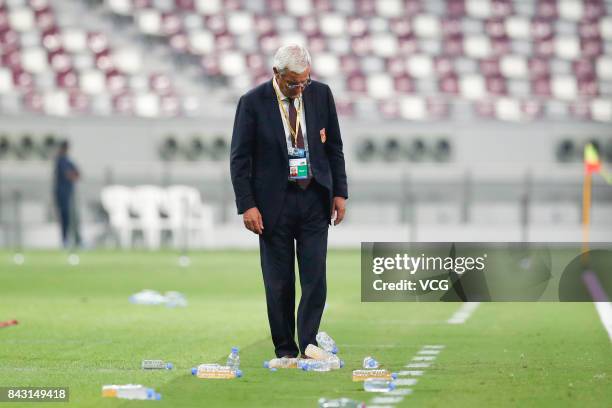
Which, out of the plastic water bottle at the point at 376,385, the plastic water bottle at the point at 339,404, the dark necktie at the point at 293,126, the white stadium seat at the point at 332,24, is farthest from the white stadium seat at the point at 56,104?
the plastic water bottle at the point at 339,404

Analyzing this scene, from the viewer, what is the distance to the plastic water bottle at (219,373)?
21.9 ft

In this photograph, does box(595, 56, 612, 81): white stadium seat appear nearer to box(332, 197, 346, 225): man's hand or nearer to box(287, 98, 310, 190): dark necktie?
box(332, 197, 346, 225): man's hand

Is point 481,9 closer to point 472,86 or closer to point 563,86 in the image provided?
point 472,86

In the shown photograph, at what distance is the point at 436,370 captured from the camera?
23.2 ft

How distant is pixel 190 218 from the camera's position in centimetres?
2619

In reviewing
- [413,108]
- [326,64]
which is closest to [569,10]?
[413,108]

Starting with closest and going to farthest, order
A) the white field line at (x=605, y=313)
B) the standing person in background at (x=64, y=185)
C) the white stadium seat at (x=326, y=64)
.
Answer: the white field line at (x=605, y=313), the standing person in background at (x=64, y=185), the white stadium seat at (x=326, y=64)

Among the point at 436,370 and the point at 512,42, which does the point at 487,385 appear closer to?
the point at 436,370

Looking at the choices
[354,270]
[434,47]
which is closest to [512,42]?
[434,47]

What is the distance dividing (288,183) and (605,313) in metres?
4.95

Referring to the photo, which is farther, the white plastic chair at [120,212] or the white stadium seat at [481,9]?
the white stadium seat at [481,9]

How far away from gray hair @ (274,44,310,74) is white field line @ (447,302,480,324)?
166 inches

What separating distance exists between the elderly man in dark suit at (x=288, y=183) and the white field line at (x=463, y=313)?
345 cm

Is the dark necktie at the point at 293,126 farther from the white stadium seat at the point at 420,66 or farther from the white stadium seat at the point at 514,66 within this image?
the white stadium seat at the point at 514,66
